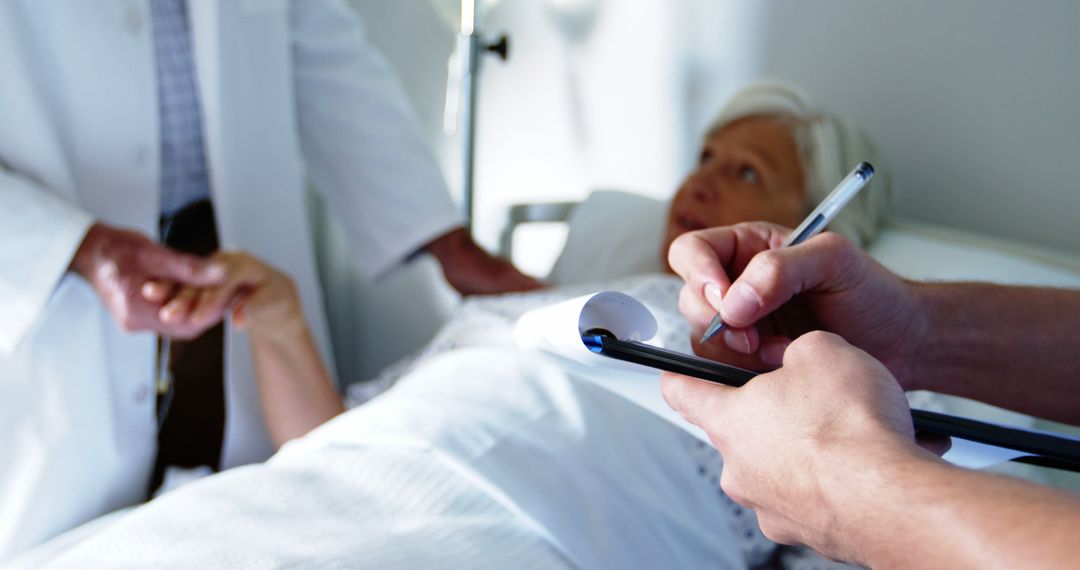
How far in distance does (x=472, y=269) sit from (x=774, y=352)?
0.83 meters

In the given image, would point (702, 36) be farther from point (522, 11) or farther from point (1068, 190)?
point (1068, 190)

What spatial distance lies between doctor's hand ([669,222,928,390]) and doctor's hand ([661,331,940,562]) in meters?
0.12

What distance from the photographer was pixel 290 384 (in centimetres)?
114

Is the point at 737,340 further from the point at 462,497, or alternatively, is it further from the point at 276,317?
the point at 276,317

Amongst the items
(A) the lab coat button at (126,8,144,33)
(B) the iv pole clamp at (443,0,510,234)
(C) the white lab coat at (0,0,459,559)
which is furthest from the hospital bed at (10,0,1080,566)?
(A) the lab coat button at (126,8,144,33)

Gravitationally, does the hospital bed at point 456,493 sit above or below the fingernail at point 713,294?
below

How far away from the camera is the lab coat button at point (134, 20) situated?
1.14 m

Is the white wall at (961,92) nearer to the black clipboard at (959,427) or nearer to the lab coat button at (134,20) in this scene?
the black clipboard at (959,427)

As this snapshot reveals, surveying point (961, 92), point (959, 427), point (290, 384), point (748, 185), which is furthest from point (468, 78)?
point (959, 427)

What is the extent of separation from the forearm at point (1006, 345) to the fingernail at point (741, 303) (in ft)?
0.69

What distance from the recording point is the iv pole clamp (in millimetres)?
1501

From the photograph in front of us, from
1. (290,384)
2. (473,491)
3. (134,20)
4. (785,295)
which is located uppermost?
(134,20)

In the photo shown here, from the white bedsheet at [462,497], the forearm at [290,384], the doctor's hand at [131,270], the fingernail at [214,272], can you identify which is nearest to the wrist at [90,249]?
the doctor's hand at [131,270]

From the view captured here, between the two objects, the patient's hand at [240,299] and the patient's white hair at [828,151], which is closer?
the patient's hand at [240,299]
